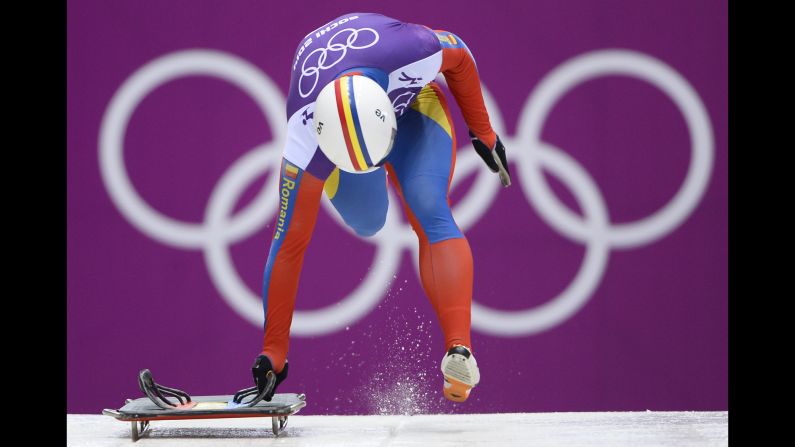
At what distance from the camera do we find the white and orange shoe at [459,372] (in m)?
4.73

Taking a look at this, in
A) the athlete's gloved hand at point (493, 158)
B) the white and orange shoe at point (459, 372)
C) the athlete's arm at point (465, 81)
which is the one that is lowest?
the white and orange shoe at point (459, 372)

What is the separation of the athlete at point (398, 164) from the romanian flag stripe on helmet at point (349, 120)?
0.03 feet

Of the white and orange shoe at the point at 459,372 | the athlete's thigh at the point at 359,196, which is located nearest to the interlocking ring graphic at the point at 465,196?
the athlete's thigh at the point at 359,196

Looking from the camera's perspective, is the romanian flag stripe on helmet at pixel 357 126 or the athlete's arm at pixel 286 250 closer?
the romanian flag stripe on helmet at pixel 357 126

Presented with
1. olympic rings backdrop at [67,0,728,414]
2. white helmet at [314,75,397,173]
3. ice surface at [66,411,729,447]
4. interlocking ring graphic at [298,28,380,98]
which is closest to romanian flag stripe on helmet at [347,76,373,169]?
white helmet at [314,75,397,173]

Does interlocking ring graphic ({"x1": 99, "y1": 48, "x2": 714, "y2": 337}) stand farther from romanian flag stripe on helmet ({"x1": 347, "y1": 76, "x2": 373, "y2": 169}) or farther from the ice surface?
romanian flag stripe on helmet ({"x1": 347, "y1": 76, "x2": 373, "y2": 169})

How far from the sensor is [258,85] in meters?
6.86

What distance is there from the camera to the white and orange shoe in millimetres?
4730

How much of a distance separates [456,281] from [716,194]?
8.34ft

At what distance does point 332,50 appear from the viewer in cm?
509

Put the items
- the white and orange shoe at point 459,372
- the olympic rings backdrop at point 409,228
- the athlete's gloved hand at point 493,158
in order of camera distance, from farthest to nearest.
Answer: the olympic rings backdrop at point 409,228, the athlete's gloved hand at point 493,158, the white and orange shoe at point 459,372

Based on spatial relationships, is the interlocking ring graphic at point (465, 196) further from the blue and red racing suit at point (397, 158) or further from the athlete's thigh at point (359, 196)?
the blue and red racing suit at point (397, 158)

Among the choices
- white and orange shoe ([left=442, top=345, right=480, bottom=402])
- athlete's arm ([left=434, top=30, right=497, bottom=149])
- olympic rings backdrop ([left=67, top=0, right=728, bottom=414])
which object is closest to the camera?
white and orange shoe ([left=442, top=345, right=480, bottom=402])

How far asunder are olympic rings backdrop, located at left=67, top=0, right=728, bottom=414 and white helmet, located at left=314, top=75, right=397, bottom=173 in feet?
6.87
